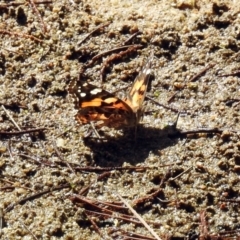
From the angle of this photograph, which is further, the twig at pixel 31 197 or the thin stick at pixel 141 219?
the twig at pixel 31 197

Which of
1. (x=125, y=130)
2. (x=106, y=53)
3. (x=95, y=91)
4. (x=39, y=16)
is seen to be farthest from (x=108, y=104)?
(x=39, y=16)

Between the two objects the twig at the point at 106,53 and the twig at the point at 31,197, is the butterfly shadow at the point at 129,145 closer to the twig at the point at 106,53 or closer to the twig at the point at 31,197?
the twig at the point at 31,197

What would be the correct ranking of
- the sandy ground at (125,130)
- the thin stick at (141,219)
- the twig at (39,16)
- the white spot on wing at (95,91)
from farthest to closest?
1. the twig at (39,16)
2. the white spot on wing at (95,91)
3. the sandy ground at (125,130)
4. the thin stick at (141,219)

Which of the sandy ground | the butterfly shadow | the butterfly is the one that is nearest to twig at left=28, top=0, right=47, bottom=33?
the sandy ground

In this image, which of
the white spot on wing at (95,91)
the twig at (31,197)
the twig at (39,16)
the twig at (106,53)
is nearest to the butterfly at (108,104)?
the white spot on wing at (95,91)

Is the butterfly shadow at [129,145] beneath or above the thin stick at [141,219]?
above

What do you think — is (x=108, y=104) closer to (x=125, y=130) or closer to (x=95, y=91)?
(x=95, y=91)

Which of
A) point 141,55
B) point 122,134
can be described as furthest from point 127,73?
point 122,134

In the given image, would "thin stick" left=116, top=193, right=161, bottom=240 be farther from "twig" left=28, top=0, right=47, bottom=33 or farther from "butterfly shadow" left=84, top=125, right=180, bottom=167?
"twig" left=28, top=0, right=47, bottom=33

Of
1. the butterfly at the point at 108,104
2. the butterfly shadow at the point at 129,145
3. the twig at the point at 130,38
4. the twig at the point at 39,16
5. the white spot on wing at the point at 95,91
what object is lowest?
the butterfly shadow at the point at 129,145
